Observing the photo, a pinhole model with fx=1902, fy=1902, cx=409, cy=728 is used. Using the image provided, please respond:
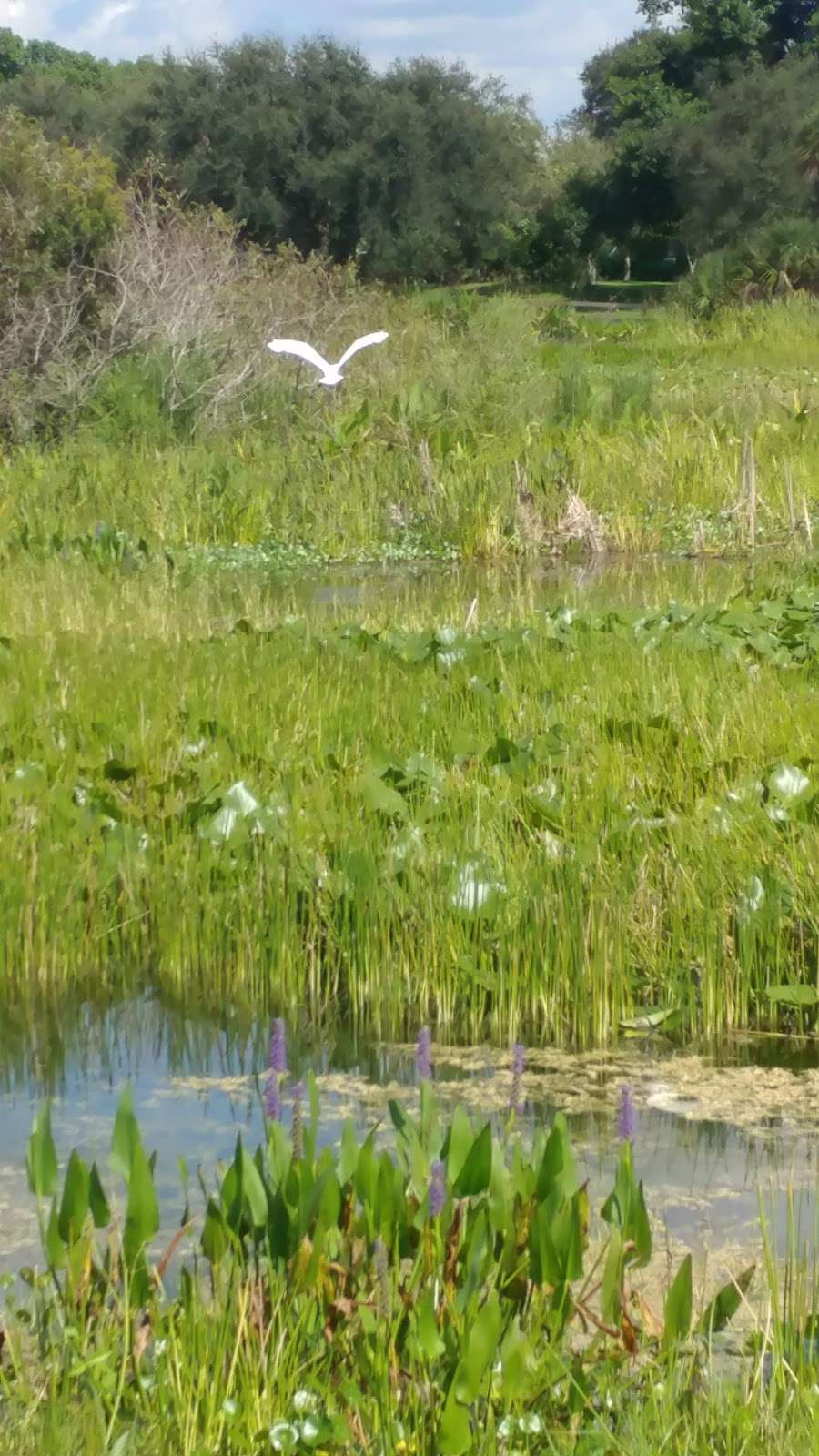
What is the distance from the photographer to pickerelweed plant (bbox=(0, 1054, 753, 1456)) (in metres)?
2.57

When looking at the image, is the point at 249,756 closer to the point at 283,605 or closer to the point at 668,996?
the point at 668,996

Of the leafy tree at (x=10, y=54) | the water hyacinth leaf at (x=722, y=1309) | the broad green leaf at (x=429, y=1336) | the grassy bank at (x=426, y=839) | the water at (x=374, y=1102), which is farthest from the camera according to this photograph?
the leafy tree at (x=10, y=54)

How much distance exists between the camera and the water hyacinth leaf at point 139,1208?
2.81 meters

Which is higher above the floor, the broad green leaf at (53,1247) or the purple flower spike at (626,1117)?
the purple flower spike at (626,1117)

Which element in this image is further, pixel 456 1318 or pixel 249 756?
pixel 249 756

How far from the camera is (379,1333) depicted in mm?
2613

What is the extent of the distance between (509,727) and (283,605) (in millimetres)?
4432

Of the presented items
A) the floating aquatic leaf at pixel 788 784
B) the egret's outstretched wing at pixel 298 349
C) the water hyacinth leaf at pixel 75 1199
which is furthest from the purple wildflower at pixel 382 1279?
the egret's outstretched wing at pixel 298 349

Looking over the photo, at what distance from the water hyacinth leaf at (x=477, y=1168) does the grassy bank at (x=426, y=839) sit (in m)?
1.78

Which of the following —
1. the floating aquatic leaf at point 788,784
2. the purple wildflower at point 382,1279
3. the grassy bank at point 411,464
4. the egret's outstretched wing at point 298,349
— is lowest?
the purple wildflower at point 382,1279

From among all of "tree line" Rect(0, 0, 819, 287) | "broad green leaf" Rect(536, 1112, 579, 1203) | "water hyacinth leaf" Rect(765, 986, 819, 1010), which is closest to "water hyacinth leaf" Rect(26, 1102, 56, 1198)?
"broad green leaf" Rect(536, 1112, 579, 1203)

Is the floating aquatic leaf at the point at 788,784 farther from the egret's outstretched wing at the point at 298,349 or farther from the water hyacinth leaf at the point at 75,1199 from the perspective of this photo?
the egret's outstretched wing at the point at 298,349

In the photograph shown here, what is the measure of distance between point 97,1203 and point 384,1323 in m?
0.53

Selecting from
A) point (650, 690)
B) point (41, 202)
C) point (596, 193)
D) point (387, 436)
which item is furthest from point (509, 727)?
point (596, 193)
